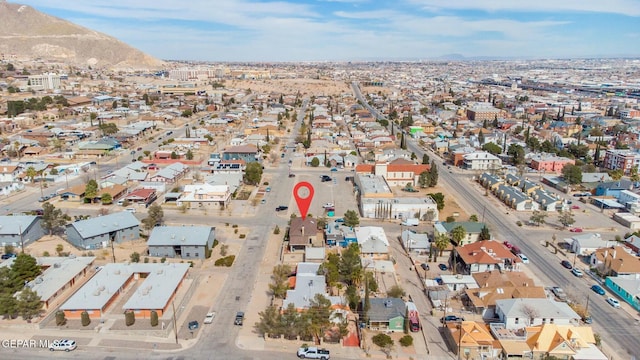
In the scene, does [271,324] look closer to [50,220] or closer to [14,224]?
[50,220]

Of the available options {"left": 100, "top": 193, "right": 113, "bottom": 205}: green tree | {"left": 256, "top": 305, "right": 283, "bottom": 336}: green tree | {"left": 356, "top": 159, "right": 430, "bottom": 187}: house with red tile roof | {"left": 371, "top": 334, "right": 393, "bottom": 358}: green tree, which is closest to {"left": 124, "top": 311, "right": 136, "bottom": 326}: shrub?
{"left": 256, "top": 305, "right": 283, "bottom": 336}: green tree

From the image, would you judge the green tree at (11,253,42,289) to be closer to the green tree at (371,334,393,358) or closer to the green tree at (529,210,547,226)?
the green tree at (371,334,393,358)

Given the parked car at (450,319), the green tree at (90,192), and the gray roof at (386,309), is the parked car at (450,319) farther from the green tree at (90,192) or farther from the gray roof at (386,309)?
the green tree at (90,192)

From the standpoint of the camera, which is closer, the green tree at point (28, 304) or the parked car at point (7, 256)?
the green tree at point (28, 304)

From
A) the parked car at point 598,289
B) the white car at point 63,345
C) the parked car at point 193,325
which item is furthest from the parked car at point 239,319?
the parked car at point 598,289

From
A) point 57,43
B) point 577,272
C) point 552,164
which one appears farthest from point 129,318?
point 57,43

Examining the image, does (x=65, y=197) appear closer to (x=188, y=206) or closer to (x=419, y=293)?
(x=188, y=206)
